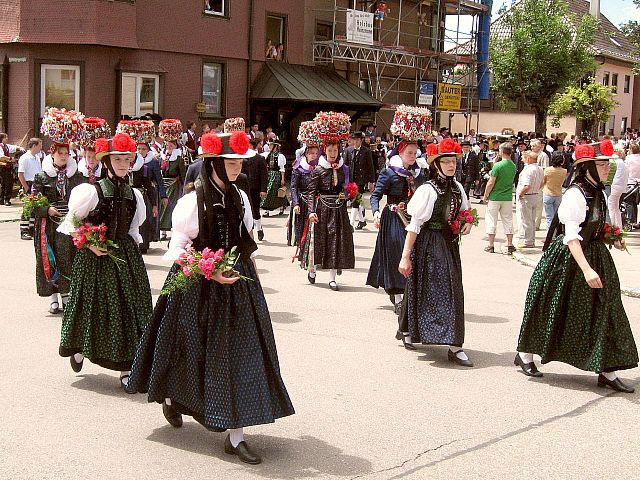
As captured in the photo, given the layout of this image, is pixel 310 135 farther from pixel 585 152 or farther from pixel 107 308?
pixel 107 308

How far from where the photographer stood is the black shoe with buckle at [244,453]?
5.54 meters

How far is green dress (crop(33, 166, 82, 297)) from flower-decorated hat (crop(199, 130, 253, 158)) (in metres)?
4.11

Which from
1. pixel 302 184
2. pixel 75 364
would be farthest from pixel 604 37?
pixel 75 364

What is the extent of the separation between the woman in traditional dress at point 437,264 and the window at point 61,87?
17592 millimetres

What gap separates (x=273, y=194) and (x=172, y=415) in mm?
14927

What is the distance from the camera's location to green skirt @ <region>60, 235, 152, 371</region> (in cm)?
696

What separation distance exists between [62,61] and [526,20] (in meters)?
25.4

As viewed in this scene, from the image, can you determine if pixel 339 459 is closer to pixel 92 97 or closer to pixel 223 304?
pixel 223 304

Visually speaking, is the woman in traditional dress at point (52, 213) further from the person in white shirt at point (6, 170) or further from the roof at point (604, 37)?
the roof at point (604, 37)

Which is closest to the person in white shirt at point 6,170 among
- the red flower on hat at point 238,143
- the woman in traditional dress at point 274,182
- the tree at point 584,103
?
the woman in traditional dress at point 274,182

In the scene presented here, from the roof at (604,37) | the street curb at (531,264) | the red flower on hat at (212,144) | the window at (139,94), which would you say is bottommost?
the street curb at (531,264)

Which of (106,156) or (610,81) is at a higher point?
(610,81)

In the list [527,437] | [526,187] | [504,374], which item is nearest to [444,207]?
[504,374]

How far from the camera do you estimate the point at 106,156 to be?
714 centimetres
